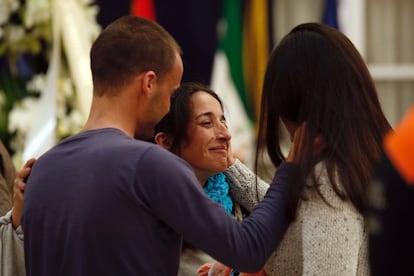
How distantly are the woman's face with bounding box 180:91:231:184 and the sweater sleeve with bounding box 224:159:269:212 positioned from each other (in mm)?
85

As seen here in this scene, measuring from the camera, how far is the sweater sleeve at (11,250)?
3289mm

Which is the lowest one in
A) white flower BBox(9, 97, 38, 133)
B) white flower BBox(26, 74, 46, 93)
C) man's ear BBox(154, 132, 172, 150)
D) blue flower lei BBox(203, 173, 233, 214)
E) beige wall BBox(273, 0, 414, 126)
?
beige wall BBox(273, 0, 414, 126)

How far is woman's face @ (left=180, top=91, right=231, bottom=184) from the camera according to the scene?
3457mm

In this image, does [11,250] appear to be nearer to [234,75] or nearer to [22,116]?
[22,116]

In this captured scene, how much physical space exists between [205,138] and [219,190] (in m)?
0.17

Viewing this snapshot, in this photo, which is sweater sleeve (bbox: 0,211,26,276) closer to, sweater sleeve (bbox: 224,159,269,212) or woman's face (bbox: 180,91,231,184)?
woman's face (bbox: 180,91,231,184)

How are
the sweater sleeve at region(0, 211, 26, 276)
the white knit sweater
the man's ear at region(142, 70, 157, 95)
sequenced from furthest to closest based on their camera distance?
the sweater sleeve at region(0, 211, 26, 276)
the man's ear at region(142, 70, 157, 95)
the white knit sweater

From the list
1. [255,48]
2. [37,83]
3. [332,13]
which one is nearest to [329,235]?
[37,83]

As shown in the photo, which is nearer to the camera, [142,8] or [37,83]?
[37,83]

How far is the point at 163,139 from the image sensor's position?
3.54 metres

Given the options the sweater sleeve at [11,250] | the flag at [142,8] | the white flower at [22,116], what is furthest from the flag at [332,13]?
the sweater sleeve at [11,250]

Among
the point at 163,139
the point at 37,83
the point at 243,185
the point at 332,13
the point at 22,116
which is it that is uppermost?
the point at 163,139

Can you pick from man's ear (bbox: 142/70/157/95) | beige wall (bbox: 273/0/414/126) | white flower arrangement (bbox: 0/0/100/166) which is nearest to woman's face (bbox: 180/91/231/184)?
man's ear (bbox: 142/70/157/95)

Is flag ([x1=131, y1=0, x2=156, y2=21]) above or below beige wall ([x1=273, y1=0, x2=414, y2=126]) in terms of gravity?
above
